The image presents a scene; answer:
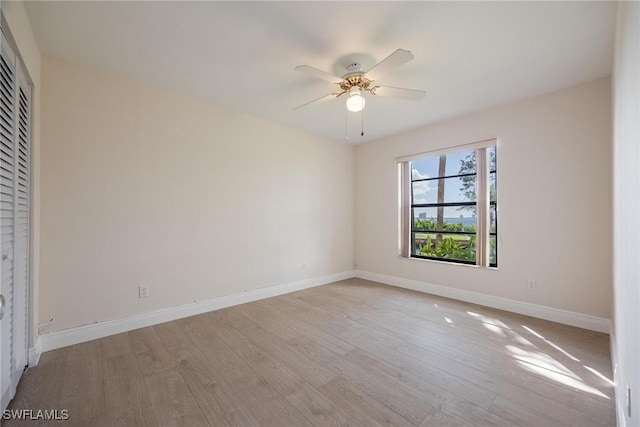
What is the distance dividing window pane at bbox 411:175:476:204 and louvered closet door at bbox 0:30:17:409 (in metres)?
4.42

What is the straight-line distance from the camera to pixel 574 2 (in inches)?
67.3

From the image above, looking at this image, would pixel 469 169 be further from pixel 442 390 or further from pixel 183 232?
pixel 183 232

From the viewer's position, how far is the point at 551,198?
9.64 ft

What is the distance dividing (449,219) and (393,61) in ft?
8.95

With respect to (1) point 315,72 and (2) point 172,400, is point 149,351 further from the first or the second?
(1) point 315,72

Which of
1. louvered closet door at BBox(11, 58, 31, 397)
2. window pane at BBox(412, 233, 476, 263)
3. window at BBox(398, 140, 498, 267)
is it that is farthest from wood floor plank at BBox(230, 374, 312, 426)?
window pane at BBox(412, 233, 476, 263)

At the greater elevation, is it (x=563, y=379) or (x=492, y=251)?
(x=492, y=251)

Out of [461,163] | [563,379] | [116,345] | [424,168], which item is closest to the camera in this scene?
[563,379]

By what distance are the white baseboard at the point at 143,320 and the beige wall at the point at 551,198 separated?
257 centimetres

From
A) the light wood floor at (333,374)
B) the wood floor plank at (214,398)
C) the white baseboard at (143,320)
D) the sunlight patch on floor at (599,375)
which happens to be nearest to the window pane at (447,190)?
the light wood floor at (333,374)

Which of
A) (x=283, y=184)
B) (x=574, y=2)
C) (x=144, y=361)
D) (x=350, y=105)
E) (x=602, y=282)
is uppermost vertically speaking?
(x=574, y=2)

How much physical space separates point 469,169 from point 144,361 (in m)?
4.25

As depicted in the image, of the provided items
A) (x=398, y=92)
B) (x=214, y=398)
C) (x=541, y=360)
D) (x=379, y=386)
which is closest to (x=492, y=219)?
(x=541, y=360)

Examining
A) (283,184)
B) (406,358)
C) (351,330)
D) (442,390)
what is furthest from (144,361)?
(283,184)
